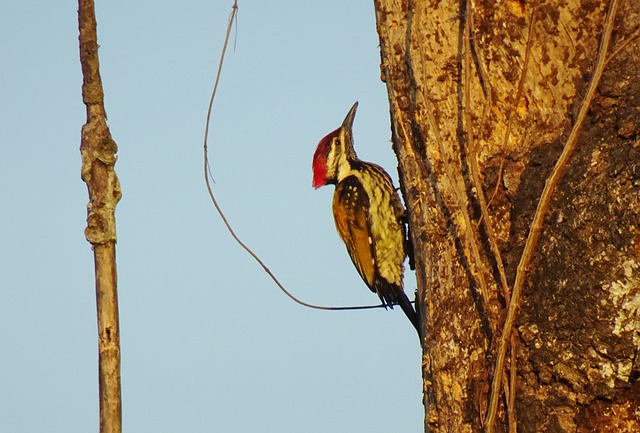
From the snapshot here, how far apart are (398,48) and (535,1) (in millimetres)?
475

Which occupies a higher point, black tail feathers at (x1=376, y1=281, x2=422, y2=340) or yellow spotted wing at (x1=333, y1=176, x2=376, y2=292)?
yellow spotted wing at (x1=333, y1=176, x2=376, y2=292)

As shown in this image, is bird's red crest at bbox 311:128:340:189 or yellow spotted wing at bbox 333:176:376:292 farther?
bird's red crest at bbox 311:128:340:189

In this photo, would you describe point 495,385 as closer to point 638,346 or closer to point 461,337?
point 461,337

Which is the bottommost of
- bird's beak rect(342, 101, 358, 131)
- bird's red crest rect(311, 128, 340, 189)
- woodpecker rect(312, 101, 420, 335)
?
woodpecker rect(312, 101, 420, 335)

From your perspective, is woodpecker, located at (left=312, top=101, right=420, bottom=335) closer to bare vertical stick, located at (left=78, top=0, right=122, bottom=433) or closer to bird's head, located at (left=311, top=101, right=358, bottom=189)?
bird's head, located at (left=311, top=101, right=358, bottom=189)

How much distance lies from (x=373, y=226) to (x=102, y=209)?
268 centimetres

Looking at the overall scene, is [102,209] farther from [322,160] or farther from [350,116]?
[350,116]

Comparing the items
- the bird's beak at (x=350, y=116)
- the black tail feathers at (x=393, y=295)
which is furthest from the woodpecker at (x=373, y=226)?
the bird's beak at (x=350, y=116)

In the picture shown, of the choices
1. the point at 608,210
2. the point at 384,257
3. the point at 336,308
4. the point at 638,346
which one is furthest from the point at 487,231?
the point at 384,257

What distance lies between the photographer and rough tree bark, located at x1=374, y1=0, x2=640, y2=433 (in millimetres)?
2461

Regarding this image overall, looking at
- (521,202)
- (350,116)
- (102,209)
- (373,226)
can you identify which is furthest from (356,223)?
(102,209)

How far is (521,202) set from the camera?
9.15 feet

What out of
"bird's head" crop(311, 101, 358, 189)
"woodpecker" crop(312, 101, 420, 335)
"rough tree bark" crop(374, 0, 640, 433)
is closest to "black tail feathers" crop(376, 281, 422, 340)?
"woodpecker" crop(312, 101, 420, 335)

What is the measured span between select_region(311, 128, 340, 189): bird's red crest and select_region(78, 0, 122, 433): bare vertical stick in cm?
282
